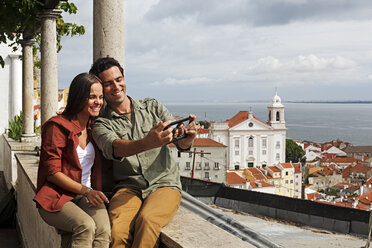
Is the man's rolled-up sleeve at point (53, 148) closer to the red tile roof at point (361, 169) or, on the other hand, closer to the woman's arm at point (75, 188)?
the woman's arm at point (75, 188)

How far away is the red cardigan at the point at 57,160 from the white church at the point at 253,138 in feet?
323

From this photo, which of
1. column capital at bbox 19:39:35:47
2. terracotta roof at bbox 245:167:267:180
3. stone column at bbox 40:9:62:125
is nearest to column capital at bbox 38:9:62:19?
stone column at bbox 40:9:62:125

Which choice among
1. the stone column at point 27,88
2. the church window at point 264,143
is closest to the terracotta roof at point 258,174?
the church window at point 264,143

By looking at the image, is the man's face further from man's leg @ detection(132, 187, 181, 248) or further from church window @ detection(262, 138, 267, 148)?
church window @ detection(262, 138, 267, 148)

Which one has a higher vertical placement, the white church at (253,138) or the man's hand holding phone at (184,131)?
the man's hand holding phone at (184,131)

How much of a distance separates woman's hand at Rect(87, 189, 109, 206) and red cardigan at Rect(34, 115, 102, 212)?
0.11 meters

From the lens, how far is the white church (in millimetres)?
103375

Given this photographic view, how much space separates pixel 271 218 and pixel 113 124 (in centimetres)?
502

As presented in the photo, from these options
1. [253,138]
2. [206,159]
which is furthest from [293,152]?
[206,159]

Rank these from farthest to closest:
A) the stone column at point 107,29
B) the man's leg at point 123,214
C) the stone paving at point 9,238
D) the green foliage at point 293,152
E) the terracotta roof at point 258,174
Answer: the green foliage at point 293,152 < the terracotta roof at point 258,174 < the stone paving at point 9,238 < the stone column at point 107,29 < the man's leg at point 123,214

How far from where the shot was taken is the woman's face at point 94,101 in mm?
2342

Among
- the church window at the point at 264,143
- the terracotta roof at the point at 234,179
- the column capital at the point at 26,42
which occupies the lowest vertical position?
the terracotta roof at the point at 234,179

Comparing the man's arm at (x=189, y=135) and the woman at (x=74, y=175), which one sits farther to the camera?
the man's arm at (x=189, y=135)

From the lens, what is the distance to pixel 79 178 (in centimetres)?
232
